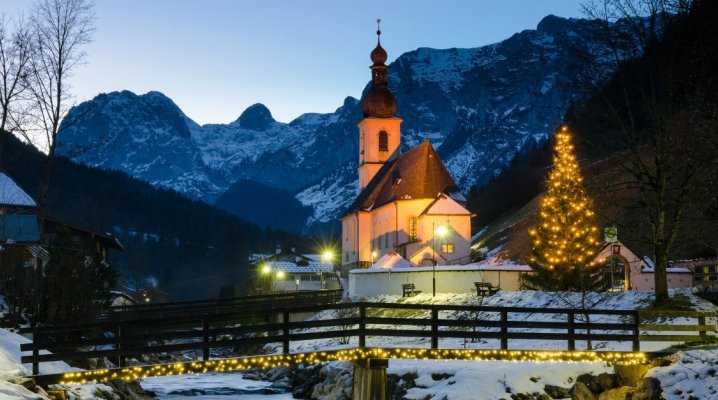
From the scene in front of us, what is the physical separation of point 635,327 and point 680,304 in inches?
260

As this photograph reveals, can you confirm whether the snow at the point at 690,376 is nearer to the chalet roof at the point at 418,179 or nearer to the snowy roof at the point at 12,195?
the snowy roof at the point at 12,195

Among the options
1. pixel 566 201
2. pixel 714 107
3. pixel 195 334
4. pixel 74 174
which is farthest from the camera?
pixel 74 174

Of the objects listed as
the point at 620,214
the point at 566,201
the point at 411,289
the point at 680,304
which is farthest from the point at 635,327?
the point at 620,214

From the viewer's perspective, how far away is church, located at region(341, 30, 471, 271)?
6869cm

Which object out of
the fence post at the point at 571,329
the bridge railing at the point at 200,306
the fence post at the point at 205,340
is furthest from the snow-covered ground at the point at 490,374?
the bridge railing at the point at 200,306

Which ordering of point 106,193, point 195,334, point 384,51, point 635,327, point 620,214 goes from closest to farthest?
point 195,334 < point 635,327 < point 620,214 < point 384,51 < point 106,193

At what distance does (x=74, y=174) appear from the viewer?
16275cm

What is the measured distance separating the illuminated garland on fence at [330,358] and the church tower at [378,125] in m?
75.4

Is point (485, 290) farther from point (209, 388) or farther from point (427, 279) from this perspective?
point (209, 388)

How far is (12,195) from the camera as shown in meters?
46.9

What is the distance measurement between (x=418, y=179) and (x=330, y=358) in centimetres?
5470

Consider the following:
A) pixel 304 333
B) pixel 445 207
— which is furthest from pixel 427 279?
pixel 304 333

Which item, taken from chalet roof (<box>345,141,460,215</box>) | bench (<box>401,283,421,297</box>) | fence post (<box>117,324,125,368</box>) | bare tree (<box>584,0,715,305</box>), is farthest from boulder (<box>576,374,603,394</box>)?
chalet roof (<box>345,141,460,215</box>)

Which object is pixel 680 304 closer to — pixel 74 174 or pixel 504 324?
pixel 504 324
